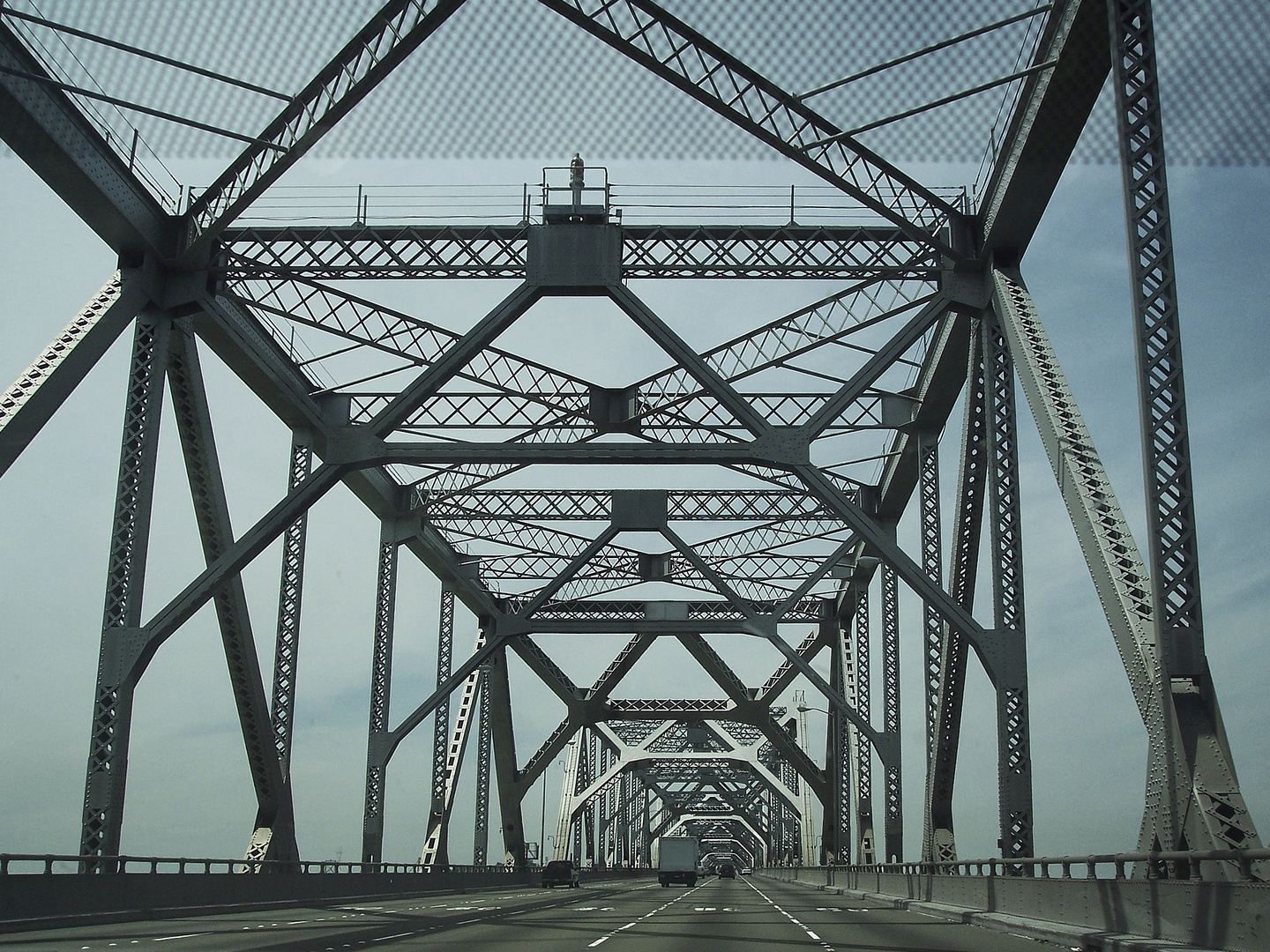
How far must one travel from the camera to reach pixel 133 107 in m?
A: 21.4

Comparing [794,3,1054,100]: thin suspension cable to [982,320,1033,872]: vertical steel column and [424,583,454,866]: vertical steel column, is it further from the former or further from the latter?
[424,583,454,866]: vertical steel column

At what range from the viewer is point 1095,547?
18.2 m

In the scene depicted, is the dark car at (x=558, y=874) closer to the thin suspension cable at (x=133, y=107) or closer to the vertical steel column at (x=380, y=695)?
the vertical steel column at (x=380, y=695)

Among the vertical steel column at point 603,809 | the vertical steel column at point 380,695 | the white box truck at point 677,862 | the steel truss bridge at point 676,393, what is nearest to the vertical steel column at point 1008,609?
the steel truss bridge at point 676,393

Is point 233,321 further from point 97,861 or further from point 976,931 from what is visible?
point 976,931

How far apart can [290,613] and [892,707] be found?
19.2 meters

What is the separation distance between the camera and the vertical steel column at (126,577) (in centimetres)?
2397

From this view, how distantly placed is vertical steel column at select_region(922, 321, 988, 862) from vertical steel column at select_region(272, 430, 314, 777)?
1435cm

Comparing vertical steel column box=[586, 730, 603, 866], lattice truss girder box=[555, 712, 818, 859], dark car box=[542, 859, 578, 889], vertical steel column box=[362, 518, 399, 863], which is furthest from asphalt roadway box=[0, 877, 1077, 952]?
vertical steel column box=[586, 730, 603, 866]

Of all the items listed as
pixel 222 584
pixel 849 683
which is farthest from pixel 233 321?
pixel 849 683

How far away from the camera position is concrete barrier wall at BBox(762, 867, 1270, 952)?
1125cm

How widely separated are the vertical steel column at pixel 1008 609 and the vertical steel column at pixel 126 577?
15.6 metres

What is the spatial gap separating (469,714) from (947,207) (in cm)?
3266

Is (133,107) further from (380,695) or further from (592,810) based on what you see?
(592,810)
